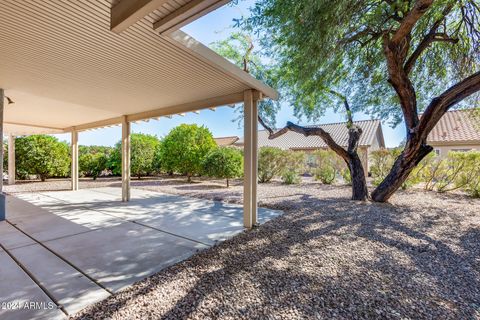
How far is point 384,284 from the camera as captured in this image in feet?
8.47

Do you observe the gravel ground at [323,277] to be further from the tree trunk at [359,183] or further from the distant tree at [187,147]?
the distant tree at [187,147]

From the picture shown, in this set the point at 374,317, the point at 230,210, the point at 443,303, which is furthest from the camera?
the point at 230,210

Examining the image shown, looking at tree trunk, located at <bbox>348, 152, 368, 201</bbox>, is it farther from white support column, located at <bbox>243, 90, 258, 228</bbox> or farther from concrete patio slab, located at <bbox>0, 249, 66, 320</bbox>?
concrete patio slab, located at <bbox>0, 249, 66, 320</bbox>

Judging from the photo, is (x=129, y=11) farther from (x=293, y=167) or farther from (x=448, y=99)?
(x=293, y=167)

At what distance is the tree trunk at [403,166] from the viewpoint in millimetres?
5906

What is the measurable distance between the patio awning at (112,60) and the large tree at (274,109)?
333 cm

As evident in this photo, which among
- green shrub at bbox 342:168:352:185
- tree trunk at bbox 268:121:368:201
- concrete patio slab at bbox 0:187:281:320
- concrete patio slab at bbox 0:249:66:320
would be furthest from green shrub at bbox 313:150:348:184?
concrete patio slab at bbox 0:249:66:320

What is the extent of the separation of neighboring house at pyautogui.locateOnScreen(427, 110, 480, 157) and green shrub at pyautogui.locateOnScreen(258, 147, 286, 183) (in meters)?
11.1

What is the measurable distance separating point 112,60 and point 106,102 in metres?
2.60

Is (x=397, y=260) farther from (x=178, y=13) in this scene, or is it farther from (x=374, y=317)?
(x=178, y=13)

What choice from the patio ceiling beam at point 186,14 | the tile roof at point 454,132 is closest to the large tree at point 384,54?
the patio ceiling beam at point 186,14

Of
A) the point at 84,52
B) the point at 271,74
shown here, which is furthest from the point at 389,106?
the point at 84,52

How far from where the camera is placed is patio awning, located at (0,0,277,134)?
2381 mm

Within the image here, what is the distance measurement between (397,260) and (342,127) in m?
20.7
